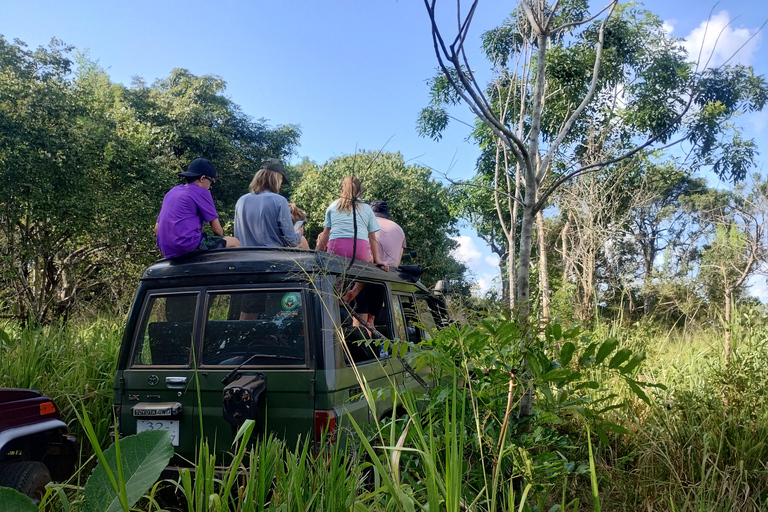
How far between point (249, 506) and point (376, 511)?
36 centimetres

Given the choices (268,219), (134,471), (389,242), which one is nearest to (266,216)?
(268,219)

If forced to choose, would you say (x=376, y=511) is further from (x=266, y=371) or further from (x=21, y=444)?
(x=21, y=444)

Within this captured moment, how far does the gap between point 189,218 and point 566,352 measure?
3.37m

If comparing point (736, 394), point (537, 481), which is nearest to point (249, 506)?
point (537, 481)

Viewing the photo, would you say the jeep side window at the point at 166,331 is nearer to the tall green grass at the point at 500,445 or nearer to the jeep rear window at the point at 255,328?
the jeep rear window at the point at 255,328

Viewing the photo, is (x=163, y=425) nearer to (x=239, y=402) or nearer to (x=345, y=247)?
(x=239, y=402)

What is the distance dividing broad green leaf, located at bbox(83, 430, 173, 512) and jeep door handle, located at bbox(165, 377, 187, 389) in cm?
255

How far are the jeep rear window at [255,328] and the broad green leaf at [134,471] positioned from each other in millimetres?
2282

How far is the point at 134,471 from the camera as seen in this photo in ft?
3.59

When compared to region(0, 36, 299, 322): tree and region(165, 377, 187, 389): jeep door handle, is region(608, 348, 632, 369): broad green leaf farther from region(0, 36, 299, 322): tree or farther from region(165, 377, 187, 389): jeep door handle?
region(0, 36, 299, 322): tree

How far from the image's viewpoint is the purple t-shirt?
13.3ft

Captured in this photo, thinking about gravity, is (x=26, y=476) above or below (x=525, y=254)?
below

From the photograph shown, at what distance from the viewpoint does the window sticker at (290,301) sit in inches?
138

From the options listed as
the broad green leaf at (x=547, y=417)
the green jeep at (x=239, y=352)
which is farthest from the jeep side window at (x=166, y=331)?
the broad green leaf at (x=547, y=417)
